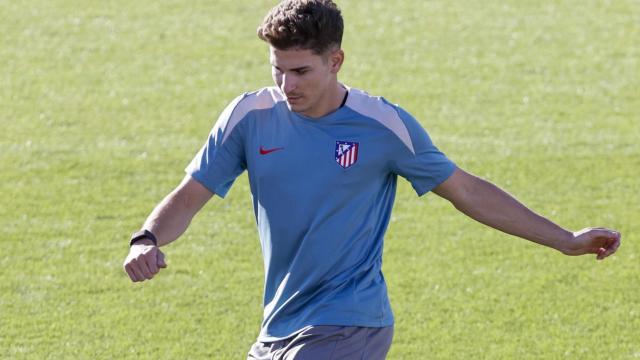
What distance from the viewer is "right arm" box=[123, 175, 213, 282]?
5215 mm

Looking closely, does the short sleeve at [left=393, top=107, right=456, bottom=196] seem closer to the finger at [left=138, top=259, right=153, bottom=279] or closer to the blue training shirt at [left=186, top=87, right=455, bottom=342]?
the blue training shirt at [left=186, top=87, right=455, bottom=342]

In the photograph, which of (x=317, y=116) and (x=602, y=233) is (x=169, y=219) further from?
(x=602, y=233)

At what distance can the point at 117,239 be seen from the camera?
10.4 metres

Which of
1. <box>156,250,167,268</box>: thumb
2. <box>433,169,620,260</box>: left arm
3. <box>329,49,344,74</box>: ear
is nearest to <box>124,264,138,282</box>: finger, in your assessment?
<box>156,250,167,268</box>: thumb

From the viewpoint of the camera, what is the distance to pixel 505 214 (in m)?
5.84

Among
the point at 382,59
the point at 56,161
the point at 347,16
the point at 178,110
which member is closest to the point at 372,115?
the point at 56,161

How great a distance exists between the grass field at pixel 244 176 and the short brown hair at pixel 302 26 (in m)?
3.40

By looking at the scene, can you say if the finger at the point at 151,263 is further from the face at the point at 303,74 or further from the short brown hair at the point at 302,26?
the short brown hair at the point at 302,26

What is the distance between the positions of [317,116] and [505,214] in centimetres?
90

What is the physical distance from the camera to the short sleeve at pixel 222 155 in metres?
5.71

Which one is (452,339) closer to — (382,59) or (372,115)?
(372,115)

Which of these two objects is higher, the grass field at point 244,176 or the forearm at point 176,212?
the forearm at point 176,212

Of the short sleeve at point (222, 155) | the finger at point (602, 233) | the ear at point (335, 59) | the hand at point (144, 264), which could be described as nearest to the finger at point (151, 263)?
the hand at point (144, 264)

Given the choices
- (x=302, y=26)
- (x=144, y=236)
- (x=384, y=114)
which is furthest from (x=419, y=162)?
(x=144, y=236)
